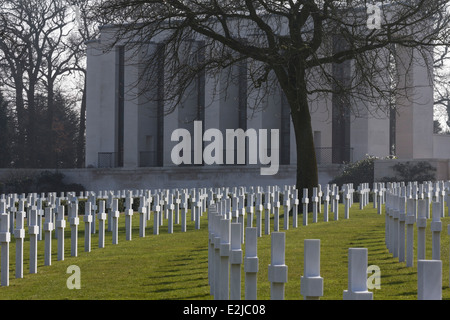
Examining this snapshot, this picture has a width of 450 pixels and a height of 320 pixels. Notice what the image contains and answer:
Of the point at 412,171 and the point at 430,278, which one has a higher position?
the point at 412,171

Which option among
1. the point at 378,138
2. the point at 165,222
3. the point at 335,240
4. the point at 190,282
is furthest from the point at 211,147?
the point at 190,282

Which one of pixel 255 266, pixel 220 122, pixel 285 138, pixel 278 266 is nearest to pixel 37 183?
pixel 220 122

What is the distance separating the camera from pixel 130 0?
20.7m

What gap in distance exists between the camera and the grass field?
8953 mm

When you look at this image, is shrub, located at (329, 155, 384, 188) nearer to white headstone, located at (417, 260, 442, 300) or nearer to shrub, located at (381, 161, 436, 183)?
shrub, located at (381, 161, 436, 183)

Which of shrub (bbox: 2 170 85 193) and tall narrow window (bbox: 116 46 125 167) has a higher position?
tall narrow window (bbox: 116 46 125 167)

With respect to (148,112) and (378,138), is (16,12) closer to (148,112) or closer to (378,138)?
(148,112)

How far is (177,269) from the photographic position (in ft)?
36.2

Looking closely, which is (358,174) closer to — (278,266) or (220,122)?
(220,122)

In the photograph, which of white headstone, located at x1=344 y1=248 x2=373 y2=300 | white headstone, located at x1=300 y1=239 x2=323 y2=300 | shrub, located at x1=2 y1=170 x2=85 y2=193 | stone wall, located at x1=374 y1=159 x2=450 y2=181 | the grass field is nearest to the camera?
white headstone, located at x1=344 y1=248 x2=373 y2=300

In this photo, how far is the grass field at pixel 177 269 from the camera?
8.95 metres

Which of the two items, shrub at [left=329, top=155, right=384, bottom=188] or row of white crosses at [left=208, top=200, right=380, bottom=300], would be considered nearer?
row of white crosses at [left=208, top=200, right=380, bottom=300]

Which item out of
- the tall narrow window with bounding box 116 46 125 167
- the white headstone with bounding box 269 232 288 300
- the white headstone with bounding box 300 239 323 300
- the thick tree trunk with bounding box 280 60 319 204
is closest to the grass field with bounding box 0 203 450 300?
the white headstone with bounding box 269 232 288 300
